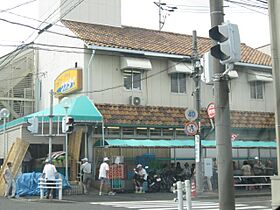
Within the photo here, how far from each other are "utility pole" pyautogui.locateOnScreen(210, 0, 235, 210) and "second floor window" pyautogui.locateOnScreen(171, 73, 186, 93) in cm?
1980

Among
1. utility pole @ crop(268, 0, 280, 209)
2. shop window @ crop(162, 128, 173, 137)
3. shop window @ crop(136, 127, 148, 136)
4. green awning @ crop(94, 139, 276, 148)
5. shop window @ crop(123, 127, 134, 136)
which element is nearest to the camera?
utility pole @ crop(268, 0, 280, 209)

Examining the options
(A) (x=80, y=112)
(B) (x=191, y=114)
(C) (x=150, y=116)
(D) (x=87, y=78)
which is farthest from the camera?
(C) (x=150, y=116)

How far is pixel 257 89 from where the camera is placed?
31.6m

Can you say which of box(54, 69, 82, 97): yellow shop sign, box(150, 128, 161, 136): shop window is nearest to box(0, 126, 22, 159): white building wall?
box(54, 69, 82, 97): yellow shop sign

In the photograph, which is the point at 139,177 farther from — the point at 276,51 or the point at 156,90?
the point at 276,51

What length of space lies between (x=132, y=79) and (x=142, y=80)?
0.62 metres

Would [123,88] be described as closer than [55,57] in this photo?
Yes

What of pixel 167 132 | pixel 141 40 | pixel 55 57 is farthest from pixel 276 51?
pixel 55 57

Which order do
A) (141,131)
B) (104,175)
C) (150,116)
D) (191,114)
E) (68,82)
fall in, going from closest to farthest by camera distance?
(191,114), (104,175), (150,116), (141,131), (68,82)

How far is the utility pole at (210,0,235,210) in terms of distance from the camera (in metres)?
8.43

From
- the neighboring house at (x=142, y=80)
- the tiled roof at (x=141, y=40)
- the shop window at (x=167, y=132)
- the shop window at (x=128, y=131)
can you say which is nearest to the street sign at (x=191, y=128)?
the neighboring house at (x=142, y=80)

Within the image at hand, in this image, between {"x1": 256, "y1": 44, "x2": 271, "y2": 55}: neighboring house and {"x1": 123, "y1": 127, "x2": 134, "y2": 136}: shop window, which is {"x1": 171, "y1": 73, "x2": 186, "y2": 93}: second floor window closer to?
{"x1": 123, "y1": 127, "x2": 134, "y2": 136}: shop window

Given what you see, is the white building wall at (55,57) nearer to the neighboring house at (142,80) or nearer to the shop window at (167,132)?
the neighboring house at (142,80)

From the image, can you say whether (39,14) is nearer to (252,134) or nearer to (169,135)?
(169,135)
